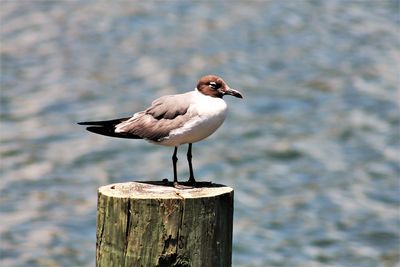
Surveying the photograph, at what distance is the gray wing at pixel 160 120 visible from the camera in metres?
5.99

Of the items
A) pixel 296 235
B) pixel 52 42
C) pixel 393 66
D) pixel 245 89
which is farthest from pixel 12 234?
pixel 393 66

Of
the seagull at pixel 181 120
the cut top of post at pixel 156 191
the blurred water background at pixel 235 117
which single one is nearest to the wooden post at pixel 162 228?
the cut top of post at pixel 156 191

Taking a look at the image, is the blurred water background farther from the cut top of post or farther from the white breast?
the cut top of post

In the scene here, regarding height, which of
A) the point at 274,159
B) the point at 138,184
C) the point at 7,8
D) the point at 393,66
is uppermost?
the point at 7,8

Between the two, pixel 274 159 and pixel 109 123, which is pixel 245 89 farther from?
pixel 109 123

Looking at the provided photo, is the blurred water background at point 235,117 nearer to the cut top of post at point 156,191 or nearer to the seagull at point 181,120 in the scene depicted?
the seagull at point 181,120

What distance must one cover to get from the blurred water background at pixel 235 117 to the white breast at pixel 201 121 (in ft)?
21.8

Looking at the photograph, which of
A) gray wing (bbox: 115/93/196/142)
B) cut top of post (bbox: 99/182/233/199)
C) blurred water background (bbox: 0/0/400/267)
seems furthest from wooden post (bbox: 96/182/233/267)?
blurred water background (bbox: 0/0/400/267)

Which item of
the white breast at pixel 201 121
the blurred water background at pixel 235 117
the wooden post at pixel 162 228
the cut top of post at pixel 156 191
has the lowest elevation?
the wooden post at pixel 162 228

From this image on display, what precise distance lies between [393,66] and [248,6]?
3.87 m

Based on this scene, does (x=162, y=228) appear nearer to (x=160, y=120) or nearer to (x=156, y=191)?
(x=156, y=191)

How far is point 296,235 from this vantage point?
1324 centimetres

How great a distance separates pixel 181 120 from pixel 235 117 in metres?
10.8

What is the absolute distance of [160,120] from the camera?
607 cm
